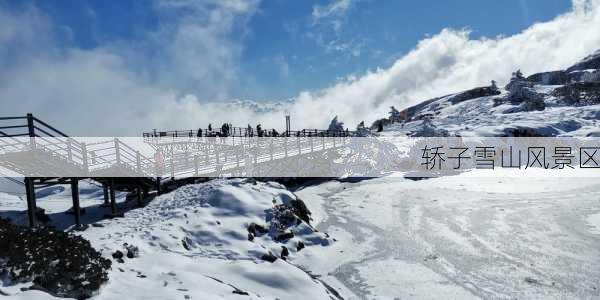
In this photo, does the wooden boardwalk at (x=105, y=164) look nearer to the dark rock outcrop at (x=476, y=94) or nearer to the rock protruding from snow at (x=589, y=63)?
the dark rock outcrop at (x=476, y=94)

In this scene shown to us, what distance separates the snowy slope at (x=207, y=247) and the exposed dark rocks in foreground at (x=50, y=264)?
33 cm

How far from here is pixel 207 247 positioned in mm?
14414

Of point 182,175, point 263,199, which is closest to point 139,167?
point 182,175

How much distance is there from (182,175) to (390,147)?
2590 cm

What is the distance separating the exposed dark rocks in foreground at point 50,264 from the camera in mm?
7734

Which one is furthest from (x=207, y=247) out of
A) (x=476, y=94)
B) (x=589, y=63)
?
(x=589, y=63)

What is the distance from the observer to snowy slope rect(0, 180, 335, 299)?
931cm

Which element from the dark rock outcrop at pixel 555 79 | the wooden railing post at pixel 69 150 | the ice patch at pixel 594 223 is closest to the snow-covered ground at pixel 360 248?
the ice patch at pixel 594 223

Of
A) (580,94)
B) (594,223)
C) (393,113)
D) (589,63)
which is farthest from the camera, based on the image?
(589,63)

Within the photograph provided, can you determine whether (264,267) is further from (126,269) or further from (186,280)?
(126,269)

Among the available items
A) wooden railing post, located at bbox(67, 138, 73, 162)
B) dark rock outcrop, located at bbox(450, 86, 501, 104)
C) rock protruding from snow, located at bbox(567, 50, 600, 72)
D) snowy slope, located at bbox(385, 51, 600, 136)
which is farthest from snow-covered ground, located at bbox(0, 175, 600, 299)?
rock protruding from snow, located at bbox(567, 50, 600, 72)

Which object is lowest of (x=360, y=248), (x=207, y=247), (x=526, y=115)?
(x=360, y=248)

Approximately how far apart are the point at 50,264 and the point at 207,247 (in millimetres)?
6462

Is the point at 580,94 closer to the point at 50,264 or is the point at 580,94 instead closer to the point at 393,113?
the point at 393,113
